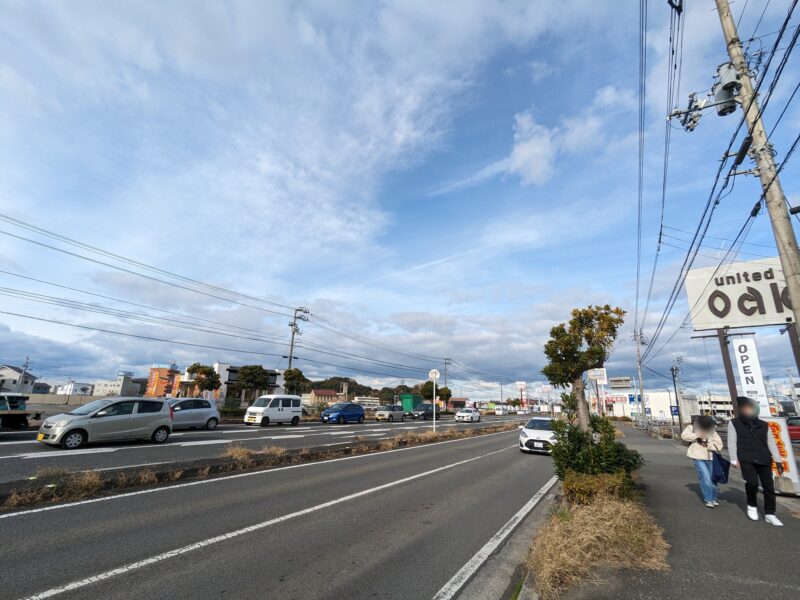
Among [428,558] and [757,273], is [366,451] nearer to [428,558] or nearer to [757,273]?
[428,558]

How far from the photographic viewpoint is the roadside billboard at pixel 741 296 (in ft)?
51.6

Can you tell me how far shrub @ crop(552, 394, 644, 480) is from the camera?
6.68 meters

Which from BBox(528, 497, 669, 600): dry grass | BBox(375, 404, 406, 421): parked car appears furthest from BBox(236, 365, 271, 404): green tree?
BBox(528, 497, 669, 600): dry grass

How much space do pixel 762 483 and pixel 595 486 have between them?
7.84ft

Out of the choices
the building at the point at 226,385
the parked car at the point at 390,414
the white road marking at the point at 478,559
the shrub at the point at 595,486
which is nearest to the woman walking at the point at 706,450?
the shrub at the point at 595,486

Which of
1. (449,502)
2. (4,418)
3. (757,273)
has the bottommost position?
(449,502)

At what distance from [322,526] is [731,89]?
36.3ft

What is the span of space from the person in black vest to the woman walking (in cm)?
45

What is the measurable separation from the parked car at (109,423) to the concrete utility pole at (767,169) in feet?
57.4

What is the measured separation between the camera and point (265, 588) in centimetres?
371

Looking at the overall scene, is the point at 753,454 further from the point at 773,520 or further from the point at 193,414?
the point at 193,414

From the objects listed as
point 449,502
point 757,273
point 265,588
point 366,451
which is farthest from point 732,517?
point 757,273

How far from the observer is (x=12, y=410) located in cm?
1510

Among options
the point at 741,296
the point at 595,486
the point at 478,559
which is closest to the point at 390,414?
the point at 741,296
